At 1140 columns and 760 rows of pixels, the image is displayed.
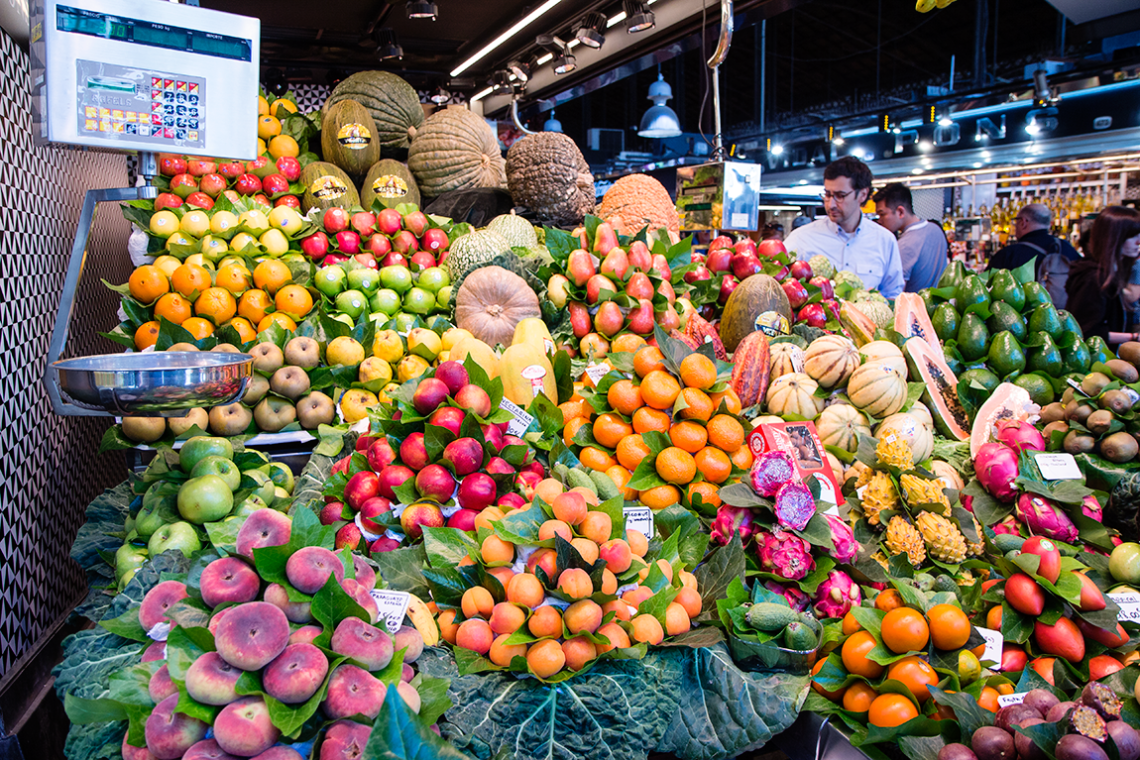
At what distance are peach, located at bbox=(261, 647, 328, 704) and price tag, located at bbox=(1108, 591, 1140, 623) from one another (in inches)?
69.0

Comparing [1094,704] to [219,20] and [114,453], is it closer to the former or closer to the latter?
[219,20]

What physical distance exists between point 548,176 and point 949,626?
3.12 m

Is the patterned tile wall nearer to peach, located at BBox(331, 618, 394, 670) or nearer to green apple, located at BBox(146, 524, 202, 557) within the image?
green apple, located at BBox(146, 524, 202, 557)

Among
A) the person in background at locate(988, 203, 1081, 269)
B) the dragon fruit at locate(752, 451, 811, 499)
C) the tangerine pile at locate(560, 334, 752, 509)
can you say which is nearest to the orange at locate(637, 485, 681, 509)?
the tangerine pile at locate(560, 334, 752, 509)

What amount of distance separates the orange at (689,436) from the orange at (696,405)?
3cm

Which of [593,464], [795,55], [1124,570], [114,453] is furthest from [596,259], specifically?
[795,55]

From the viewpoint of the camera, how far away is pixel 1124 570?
1.71 m

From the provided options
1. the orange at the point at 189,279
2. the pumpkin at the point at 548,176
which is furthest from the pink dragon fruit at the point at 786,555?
the pumpkin at the point at 548,176

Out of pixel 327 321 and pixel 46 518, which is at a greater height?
pixel 327 321

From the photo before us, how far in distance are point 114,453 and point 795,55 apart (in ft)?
59.0

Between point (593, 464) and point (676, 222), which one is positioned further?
point (676, 222)

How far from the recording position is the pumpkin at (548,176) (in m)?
3.88

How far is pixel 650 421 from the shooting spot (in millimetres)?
1845

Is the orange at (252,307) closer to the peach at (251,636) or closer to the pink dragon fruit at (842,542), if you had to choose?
the peach at (251,636)
